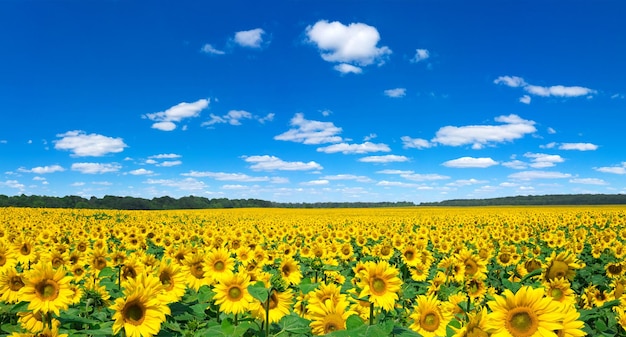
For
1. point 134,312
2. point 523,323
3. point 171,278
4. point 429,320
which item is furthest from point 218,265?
point 523,323

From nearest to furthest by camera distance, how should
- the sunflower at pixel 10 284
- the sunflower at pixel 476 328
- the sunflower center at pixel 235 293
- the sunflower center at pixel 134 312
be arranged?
the sunflower at pixel 476 328, the sunflower center at pixel 134 312, the sunflower center at pixel 235 293, the sunflower at pixel 10 284

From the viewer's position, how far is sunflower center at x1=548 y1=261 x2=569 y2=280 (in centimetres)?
334

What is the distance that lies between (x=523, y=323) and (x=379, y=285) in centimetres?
122

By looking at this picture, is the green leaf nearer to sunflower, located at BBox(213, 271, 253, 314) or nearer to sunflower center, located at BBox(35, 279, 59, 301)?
sunflower, located at BBox(213, 271, 253, 314)

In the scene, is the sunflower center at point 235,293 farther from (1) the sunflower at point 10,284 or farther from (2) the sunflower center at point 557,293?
(2) the sunflower center at point 557,293

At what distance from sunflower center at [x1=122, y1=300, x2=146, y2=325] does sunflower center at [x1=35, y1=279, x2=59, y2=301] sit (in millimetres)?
944

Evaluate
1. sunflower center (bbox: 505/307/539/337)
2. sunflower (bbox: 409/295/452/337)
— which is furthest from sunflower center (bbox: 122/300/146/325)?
sunflower (bbox: 409/295/452/337)

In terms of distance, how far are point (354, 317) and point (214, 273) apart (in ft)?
6.97

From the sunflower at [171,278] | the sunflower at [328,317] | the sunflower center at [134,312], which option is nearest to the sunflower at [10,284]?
the sunflower at [171,278]

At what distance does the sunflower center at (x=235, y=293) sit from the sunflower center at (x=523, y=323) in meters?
1.94

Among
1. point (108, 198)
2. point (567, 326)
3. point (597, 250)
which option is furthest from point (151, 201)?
point (567, 326)

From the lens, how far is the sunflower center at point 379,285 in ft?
11.1

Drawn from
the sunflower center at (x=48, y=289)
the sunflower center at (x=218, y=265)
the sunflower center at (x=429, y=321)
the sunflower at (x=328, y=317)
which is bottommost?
the sunflower center at (x=429, y=321)

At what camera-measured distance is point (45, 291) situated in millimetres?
3297
